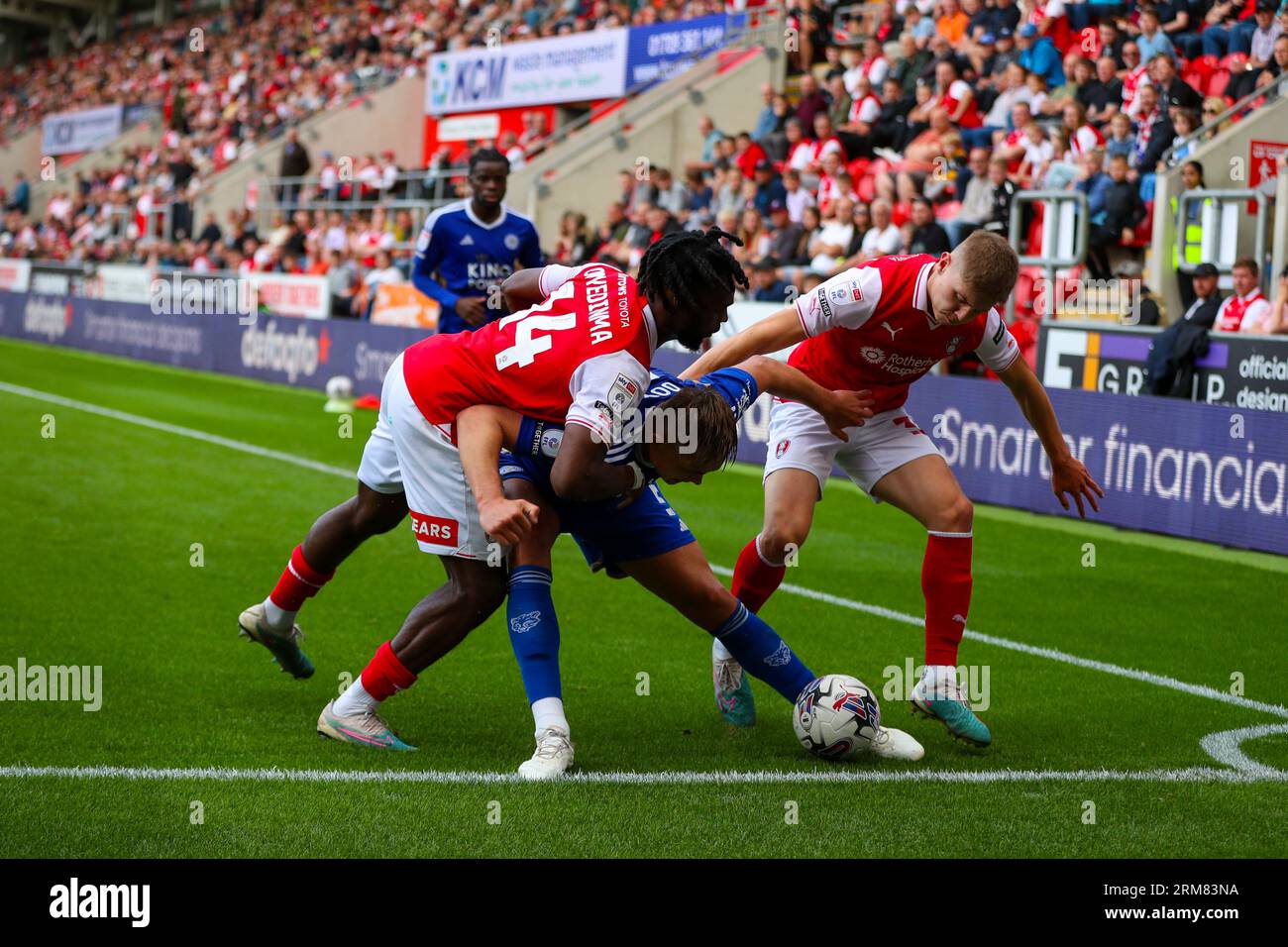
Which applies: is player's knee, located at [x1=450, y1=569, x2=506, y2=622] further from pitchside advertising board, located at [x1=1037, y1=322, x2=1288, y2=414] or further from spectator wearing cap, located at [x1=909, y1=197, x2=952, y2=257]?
spectator wearing cap, located at [x1=909, y1=197, x2=952, y2=257]

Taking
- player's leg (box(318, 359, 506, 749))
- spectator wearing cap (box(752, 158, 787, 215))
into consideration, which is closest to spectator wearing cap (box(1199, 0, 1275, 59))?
spectator wearing cap (box(752, 158, 787, 215))

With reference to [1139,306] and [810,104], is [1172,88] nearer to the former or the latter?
[1139,306]

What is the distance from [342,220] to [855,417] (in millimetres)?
27114

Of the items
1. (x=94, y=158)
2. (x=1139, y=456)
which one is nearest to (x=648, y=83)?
(x=1139, y=456)

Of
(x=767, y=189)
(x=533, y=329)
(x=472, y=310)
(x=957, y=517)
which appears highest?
(x=767, y=189)

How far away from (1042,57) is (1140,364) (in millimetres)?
7434

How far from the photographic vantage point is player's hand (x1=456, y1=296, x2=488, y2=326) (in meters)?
10.9

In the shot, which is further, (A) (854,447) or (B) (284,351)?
(B) (284,351)

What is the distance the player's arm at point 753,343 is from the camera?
5.77m

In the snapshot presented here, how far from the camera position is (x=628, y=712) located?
21.4ft

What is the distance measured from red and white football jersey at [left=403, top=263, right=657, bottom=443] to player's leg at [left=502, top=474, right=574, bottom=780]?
34cm

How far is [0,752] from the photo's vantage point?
18.2 feet

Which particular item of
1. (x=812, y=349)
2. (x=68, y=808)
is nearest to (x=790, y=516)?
(x=812, y=349)
